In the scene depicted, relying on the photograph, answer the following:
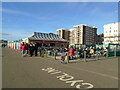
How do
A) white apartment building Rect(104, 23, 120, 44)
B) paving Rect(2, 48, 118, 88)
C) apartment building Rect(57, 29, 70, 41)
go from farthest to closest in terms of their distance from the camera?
1. apartment building Rect(57, 29, 70, 41)
2. white apartment building Rect(104, 23, 120, 44)
3. paving Rect(2, 48, 118, 88)

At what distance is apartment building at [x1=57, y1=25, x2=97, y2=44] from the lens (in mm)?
132250

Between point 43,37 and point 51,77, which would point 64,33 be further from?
point 51,77

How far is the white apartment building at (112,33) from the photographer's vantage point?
8944cm

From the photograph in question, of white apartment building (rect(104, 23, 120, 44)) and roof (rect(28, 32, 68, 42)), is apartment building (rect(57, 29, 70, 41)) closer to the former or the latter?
white apartment building (rect(104, 23, 120, 44))

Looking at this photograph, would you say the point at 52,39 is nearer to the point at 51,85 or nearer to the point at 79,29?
the point at 51,85

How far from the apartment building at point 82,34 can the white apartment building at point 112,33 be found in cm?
3489

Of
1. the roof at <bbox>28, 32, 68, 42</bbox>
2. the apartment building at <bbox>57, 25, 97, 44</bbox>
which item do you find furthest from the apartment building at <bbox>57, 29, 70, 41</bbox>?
the roof at <bbox>28, 32, 68, 42</bbox>

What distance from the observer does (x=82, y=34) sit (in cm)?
13175

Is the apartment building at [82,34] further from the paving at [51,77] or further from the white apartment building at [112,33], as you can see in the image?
the paving at [51,77]

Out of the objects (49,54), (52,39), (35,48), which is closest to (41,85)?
(35,48)

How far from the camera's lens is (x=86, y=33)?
134m

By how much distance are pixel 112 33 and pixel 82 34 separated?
41.0 metres

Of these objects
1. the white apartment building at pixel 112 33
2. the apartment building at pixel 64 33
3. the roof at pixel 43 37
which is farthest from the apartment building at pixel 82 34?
the roof at pixel 43 37

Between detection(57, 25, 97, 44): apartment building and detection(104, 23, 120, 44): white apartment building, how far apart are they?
34.9 metres
